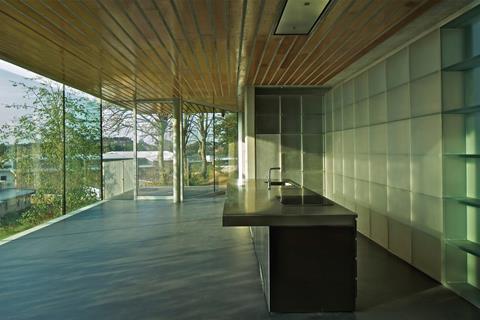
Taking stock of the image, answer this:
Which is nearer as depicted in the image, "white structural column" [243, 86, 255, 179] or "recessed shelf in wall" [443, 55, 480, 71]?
"recessed shelf in wall" [443, 55, 480, 71]

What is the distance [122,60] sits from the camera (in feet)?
20.5

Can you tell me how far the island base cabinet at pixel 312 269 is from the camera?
3441 mm

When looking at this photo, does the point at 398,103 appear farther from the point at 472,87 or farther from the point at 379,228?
the point at 379,228

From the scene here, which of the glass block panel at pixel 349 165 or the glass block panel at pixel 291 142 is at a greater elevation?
the glass block panel at pixel 291 142

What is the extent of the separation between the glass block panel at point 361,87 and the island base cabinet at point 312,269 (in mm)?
3908

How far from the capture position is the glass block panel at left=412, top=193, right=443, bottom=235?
14.4 feet

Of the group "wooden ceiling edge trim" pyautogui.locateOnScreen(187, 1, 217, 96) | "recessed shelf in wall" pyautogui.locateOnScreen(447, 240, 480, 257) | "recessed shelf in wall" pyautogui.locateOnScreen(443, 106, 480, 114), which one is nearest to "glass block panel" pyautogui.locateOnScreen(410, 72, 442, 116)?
"recessed shelf in wall" pyautogui.locateOnScreen(443, 106, 480, 114)

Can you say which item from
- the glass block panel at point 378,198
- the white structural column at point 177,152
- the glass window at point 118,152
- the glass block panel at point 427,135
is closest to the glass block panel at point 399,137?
the glass block panel at point 427,135

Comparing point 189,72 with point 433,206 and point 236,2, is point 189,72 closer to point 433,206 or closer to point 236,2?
point 236,2

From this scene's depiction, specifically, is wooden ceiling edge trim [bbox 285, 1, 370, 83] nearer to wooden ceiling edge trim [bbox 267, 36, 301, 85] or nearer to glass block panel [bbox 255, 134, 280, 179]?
wooden ceiling edge trim [bbox 267, 36, 301, 85]

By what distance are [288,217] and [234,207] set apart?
0.55 m

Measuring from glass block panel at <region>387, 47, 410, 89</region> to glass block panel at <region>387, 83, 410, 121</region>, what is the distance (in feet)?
0.31

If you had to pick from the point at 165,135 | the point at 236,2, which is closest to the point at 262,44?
the point at 236,2

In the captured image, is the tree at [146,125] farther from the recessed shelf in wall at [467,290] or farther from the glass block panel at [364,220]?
the recessed shelf in wall at [467,290]
